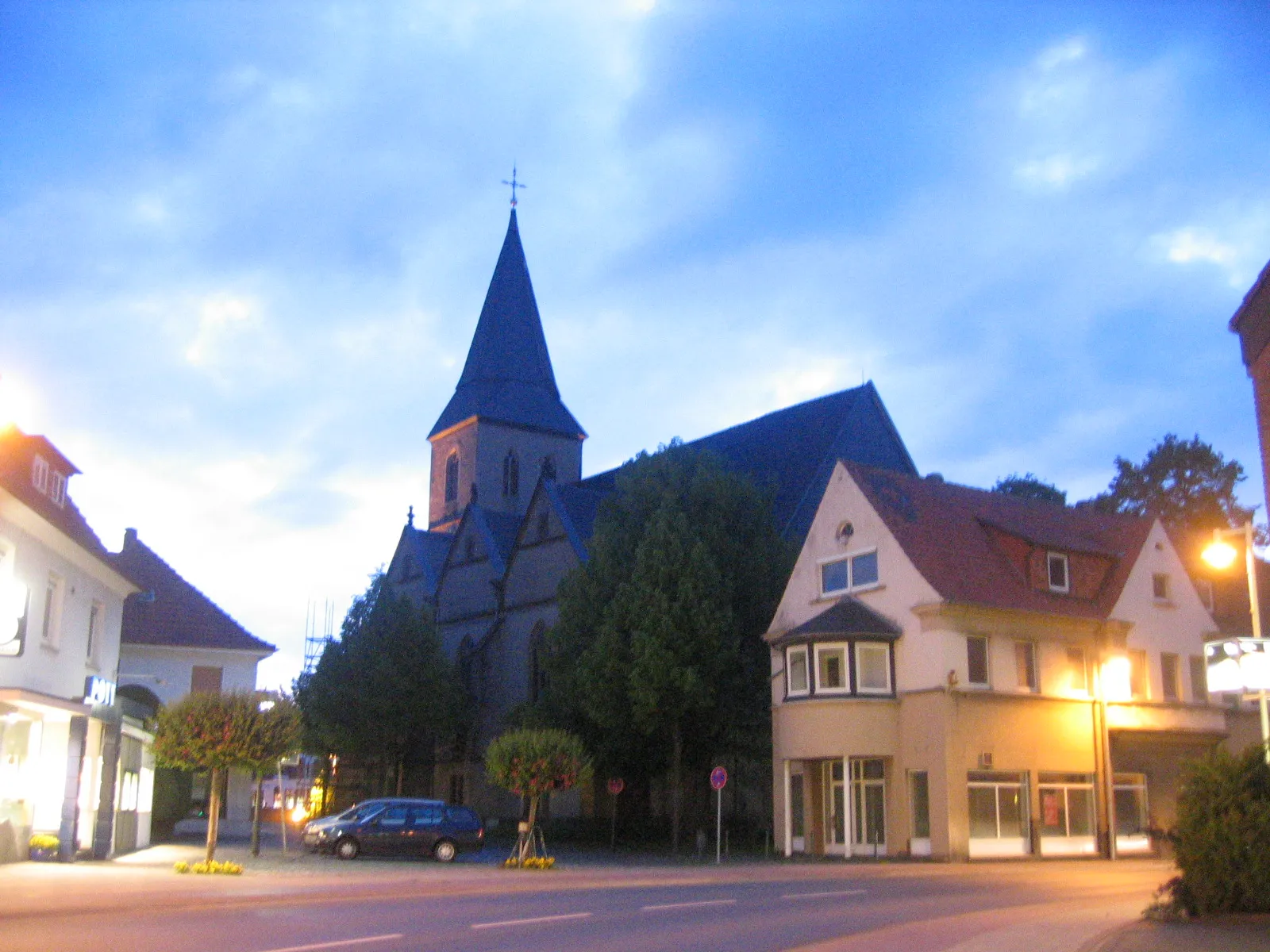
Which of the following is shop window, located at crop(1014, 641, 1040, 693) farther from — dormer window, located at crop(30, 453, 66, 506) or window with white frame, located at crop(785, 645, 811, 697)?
dormer window, located at crop(30, 453, 66, 506)

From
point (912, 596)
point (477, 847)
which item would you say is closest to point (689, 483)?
point (912, 596)

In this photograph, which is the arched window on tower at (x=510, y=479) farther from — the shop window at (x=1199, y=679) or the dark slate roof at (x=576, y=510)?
the shop window at (x=1199, y=679)

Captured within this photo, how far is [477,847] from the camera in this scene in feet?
114

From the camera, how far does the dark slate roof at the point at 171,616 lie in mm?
43000

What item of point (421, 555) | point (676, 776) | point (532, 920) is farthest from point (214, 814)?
point (421, 555)

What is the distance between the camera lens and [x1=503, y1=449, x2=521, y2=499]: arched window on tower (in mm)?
76375

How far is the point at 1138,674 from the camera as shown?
39156 millimetres

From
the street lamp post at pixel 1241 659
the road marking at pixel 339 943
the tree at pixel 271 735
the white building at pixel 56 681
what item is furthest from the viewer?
the tree at pixel 271 735

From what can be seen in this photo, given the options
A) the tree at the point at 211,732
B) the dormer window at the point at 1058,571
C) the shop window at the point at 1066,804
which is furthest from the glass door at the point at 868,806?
the tree at the point at 211,732

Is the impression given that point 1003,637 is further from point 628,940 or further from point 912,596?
point 628,940

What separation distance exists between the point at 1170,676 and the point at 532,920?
2870 cm

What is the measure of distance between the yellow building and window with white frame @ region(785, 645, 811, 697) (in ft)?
0.25

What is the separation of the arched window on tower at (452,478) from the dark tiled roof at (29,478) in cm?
4756

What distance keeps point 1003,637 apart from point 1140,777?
6.45 m
